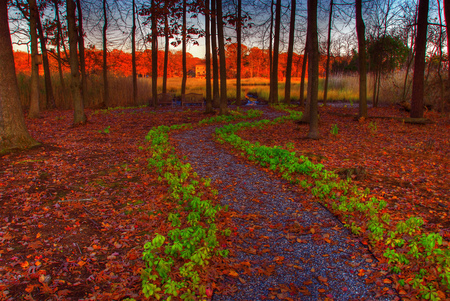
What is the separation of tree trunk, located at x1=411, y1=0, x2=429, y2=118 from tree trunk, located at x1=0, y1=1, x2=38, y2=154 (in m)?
13.1

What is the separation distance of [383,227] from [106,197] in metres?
3.92

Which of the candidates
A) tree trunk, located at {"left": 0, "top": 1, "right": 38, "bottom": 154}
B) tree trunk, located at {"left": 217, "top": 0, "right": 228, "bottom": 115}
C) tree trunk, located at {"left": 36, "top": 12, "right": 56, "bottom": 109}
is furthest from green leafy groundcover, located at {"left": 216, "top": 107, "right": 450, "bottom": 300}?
tree trunk, located at {"left": 36, "top": 12, "right": 56, "bottom": 109}

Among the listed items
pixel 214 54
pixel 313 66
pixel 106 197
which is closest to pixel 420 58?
pixel 313 66

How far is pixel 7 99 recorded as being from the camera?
248 inches

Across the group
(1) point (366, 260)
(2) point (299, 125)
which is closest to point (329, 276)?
(1) point (366, 260)

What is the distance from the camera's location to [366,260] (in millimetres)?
2900

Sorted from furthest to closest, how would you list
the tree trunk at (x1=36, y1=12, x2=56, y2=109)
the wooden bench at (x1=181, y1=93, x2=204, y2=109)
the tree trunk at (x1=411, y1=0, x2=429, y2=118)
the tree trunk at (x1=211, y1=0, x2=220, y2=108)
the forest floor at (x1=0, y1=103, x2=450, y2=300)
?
the wooden bench at (x1=181, y1=93, x2=204, y2=109) < the tree trunk at (x1=36, y1=12, x2=56, y2=109) < the tree trunk at (x1=211, y1=0, x2=220, y2=108) < the tree trunk at (x1=411, y1=0, x2=429, y2=118) < the forest floor at (x1=0, y1=103, x2=450, y2=300)

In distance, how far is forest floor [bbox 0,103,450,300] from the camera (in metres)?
2.67

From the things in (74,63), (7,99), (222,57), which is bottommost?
(7,99)

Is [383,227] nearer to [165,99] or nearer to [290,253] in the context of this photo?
[290,253]

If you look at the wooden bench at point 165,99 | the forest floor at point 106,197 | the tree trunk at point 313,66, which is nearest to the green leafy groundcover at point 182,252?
the forest floor at point 106,197

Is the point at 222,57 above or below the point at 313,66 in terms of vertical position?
above

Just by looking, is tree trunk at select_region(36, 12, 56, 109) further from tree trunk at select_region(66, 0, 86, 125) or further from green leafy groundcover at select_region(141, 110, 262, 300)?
green leafy groundcover at select_region(141, 110, 262, 300)

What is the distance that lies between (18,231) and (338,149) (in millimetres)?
6667
